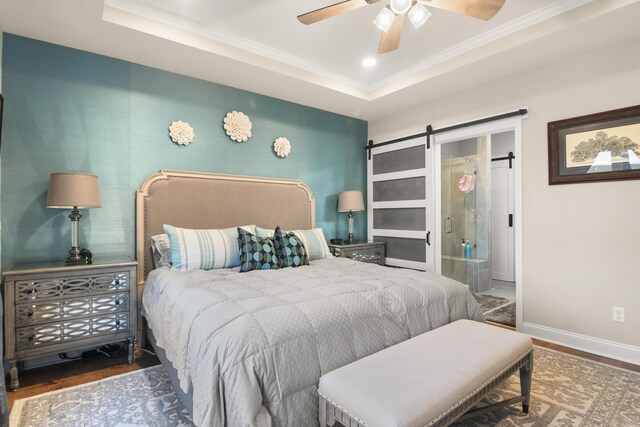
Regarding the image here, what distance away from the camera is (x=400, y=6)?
207 centimetres

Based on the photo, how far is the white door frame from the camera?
3.31 metres

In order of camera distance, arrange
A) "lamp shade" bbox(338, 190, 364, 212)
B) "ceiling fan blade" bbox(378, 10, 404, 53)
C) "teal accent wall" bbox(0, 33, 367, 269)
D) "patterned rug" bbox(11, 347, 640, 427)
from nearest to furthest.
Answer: "patterned rug" bbox(11, 347, 640, 427) → "ceiling fan blade" bbox(378, 10, 404, 53) → "teal accent wall" bbox(0, 33, 367, 269) → "lamp shade" bbox(338, 190, 364, 212)

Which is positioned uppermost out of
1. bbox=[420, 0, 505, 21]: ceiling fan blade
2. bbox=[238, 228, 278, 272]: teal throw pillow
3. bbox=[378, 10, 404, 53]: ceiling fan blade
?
bbox=[378, 10, 404, 53]: ceiling fan blade

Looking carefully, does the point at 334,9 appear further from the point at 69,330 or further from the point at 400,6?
the point at 69,330

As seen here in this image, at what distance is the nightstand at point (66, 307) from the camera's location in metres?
2.27

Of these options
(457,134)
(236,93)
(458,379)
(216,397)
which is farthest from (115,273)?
(457,134)

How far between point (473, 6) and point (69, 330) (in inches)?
139

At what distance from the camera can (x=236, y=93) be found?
3.75m

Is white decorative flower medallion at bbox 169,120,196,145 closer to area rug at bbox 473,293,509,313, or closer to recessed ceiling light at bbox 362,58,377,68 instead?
recessed ceiling light at bbox 362,58,377,68

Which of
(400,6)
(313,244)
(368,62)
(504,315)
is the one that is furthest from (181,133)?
(504,315)

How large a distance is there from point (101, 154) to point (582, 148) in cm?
425

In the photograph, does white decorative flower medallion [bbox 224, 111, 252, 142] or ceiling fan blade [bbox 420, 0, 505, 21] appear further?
white decorative flower medallion [bbox 224, 111, 252, 142]

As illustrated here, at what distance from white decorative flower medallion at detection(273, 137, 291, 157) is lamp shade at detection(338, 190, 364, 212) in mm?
957

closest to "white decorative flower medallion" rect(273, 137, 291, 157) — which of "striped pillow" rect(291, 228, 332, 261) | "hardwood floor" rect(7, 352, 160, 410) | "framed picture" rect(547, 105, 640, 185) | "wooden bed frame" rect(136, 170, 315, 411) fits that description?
"wooden bed frame" rect(136, 170, 315, 411)
